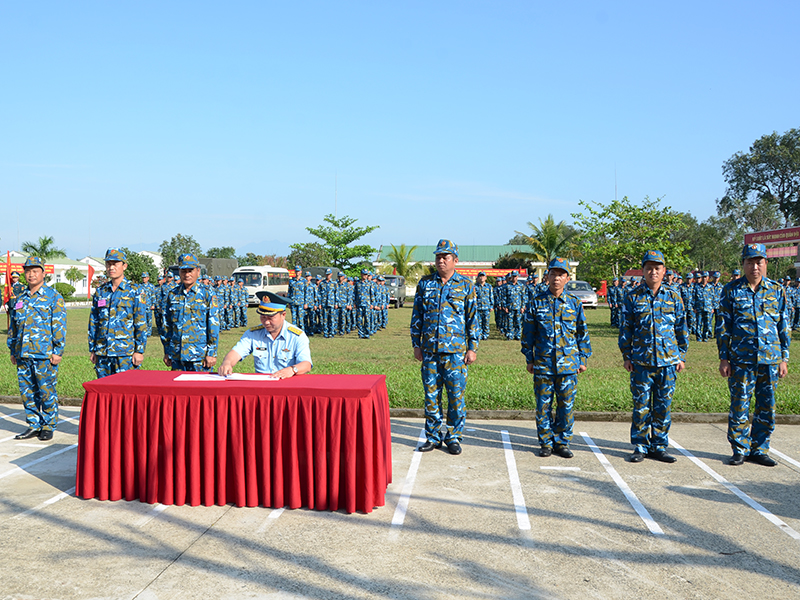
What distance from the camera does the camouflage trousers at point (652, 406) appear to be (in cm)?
627

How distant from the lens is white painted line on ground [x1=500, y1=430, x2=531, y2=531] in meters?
4.66

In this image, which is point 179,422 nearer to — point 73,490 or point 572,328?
point 73,490

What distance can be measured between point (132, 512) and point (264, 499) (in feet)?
3.30

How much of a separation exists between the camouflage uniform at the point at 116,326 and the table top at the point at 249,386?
1921 millimetres

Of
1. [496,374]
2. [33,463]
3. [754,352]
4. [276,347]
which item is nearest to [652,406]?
[754,352]

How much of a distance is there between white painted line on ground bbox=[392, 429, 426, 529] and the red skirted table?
0.18 metres

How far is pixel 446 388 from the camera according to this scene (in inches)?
258

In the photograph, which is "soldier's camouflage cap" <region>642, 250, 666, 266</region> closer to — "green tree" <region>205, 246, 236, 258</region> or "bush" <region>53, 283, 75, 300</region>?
"bush" <region>53, 283, 75, 300</region>

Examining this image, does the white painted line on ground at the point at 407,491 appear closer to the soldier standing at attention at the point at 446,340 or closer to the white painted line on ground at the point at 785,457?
the soldier standing at attention at the point at 446,340

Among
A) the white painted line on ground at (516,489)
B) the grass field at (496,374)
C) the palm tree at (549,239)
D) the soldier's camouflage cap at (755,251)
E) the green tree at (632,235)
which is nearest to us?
the white painted line on ground at (516,489)

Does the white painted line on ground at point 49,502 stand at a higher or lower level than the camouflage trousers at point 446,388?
lower

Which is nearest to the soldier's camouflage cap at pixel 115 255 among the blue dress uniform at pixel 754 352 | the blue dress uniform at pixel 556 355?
the blue dress uniform at pixel 556 355

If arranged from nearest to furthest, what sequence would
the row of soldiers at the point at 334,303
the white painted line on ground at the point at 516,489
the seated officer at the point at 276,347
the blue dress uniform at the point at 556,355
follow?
the white painted line on ground at the point at 516,489 → the seated officer at the point at 276,347 → the blue dress uniform at the point at 556,355 → the row of soldiers at the point at 334,303

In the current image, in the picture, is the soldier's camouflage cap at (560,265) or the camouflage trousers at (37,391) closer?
the soldier's camouflage cap at (560,265)
